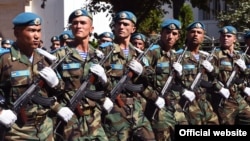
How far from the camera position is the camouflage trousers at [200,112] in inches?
374

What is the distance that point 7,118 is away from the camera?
6.45m

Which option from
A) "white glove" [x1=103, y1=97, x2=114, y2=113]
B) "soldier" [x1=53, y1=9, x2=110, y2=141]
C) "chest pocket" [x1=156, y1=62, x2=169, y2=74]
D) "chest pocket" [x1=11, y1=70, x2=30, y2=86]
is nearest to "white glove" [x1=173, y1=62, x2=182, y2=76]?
"chest pocket" [x1=156, y1=62, x2=169, y2=74]

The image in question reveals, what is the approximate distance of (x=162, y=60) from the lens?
8.96m

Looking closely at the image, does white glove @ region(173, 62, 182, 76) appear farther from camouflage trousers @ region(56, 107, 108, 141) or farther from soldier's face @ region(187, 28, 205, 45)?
camouflage trousers @ region(56, 107, 108, 141)

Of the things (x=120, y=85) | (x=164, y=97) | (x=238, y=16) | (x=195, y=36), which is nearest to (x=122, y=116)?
(x=120, y=85)

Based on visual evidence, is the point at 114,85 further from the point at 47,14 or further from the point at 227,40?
the point at 47,14

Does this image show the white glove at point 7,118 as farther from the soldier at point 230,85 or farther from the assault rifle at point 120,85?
the soldier at point 230,85

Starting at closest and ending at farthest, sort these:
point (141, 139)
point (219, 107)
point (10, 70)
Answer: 1. point (10, 70)
2. point (141, 139)
3. point (219, 107)

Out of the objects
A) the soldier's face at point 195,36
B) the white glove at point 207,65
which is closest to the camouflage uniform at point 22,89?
the soldier's face at point 195,36

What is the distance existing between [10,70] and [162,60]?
2767 millimetres

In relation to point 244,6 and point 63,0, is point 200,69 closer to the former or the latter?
point 244,6

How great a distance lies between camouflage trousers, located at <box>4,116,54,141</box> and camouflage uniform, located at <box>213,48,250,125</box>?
393cm

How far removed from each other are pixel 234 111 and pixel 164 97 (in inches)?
78.5

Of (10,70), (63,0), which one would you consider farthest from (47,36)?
(10,70)
